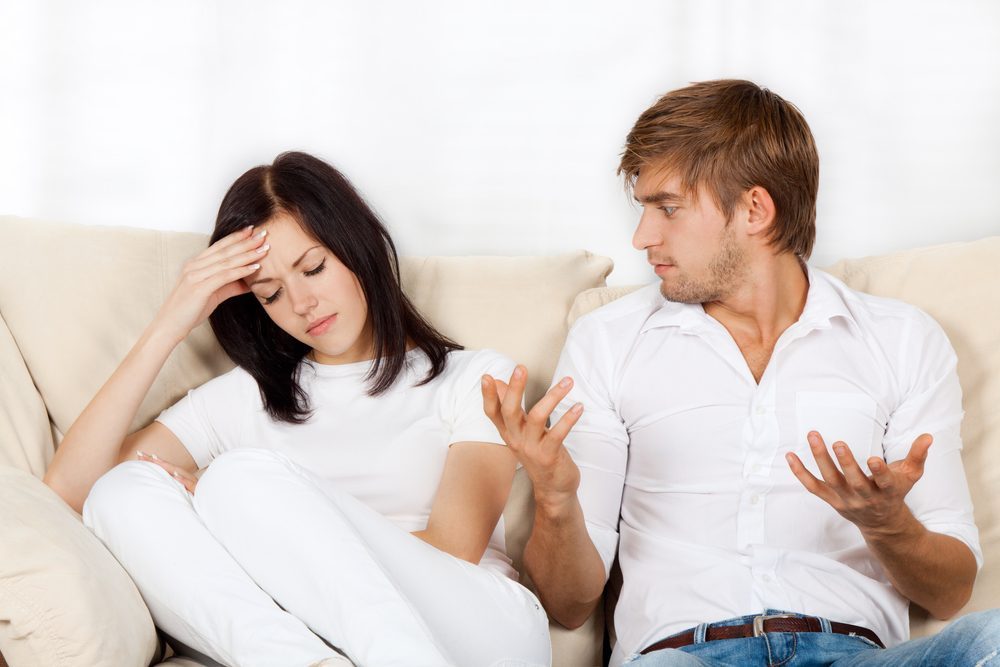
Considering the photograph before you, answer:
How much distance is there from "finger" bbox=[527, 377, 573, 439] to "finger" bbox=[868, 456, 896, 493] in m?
0.38

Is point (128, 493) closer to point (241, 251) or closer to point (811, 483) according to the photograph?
point (241, 251)

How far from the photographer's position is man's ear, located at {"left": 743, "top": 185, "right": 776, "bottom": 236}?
1.76 m

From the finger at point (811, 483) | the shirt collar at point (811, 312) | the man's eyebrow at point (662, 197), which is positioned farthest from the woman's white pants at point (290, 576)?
the man's eyebrow at point (662, 197)

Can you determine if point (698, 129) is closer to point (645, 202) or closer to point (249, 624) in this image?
point (645, 202)

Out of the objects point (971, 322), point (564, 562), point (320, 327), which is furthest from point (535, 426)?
point (971, 322)

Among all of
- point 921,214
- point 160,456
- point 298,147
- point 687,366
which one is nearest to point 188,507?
point 160,456

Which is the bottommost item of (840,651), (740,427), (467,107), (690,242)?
(840,651)

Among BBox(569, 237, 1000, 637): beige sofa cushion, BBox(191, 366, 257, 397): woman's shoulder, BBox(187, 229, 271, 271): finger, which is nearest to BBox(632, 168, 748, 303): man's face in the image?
BBox(569, 237, 1000, 637): beige sofa cushion

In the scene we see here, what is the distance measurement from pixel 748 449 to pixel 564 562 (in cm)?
36

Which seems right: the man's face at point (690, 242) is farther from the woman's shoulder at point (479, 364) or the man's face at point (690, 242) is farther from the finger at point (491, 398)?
the finger at point (491, 398)

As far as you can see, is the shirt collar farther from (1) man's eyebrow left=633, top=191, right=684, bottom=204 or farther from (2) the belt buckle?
(2) the belt buckle

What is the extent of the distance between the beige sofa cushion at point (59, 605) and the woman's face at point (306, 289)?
1.98ft

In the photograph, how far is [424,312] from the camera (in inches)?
82.4

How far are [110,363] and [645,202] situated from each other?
1.05 meters
